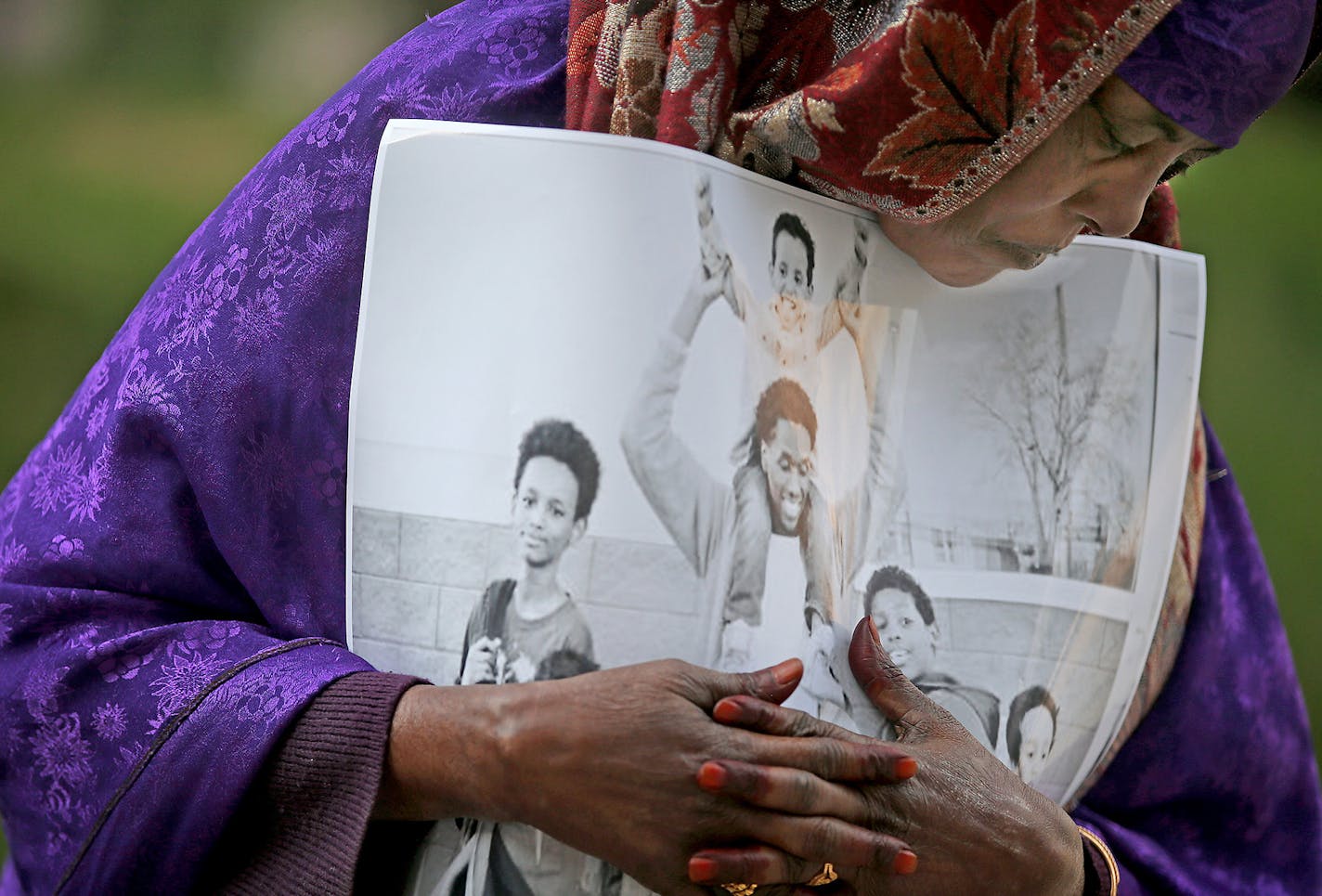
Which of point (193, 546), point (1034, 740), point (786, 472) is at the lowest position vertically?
point (1034, 740)

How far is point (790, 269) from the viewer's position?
1.09 metres

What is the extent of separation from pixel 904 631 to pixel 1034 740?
170mm

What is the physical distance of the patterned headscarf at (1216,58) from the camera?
97 cm

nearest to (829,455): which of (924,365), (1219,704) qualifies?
(924,365)

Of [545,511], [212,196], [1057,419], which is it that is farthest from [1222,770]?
[212,196]

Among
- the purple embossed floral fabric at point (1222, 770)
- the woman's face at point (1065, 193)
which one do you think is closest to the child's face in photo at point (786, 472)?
the woman's face at point (1065, 193)

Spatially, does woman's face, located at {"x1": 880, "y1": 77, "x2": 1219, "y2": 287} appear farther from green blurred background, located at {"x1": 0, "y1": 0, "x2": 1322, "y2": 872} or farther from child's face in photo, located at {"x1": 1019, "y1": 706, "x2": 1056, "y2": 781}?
green blurred background, located at {"x1": 0, "y1": 0, "x2": 1322, "y2": 872}

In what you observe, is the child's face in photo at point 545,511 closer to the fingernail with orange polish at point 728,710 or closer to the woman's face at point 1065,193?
the fingernail with orange polish at point 728,710

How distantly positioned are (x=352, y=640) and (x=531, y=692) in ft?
0.64

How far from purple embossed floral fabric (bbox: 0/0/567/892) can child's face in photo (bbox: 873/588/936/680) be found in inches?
17.3

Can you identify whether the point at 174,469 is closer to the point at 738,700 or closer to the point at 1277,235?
the point at 738,700

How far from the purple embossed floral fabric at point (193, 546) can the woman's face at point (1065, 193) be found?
0.42 m

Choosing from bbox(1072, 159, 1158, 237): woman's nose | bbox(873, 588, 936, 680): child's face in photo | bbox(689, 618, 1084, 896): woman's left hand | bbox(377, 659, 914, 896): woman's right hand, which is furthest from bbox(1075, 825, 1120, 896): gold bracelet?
bbox(1072, 159, 1158, 237): woman's nose

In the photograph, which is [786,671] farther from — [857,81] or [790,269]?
[857,81]
